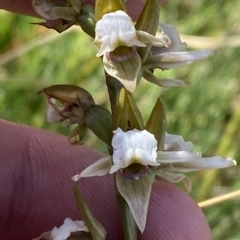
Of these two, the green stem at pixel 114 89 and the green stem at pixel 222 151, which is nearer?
the green stem at pixel 114 89

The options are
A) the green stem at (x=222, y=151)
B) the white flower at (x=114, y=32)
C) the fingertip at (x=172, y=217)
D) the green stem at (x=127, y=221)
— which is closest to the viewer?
the white flower at (x=114, y=32)

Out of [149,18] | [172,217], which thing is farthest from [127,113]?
[172,217]

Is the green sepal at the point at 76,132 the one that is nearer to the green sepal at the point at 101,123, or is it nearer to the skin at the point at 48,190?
the green sepal at the point at 101,123

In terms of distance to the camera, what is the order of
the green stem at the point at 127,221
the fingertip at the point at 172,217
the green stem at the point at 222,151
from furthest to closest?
the green stem at the point at 222,151 < the fingertip at the point at 172,217 < the green stem at the point at 127,221

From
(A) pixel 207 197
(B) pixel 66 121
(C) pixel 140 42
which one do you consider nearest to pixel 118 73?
(C) pixel 140 42

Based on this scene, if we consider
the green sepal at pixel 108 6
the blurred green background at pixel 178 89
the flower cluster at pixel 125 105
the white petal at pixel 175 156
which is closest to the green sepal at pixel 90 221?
the flower cluster at pixel 125 105

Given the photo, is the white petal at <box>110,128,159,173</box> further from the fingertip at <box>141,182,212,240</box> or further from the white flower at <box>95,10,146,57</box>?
the fingertip at <box>141,182,212,240</box>

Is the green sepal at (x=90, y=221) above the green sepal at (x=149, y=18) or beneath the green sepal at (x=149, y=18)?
beneath

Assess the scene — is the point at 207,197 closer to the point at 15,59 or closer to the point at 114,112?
the point at 15,59

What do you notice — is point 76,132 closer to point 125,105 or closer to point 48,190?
point 125,105
